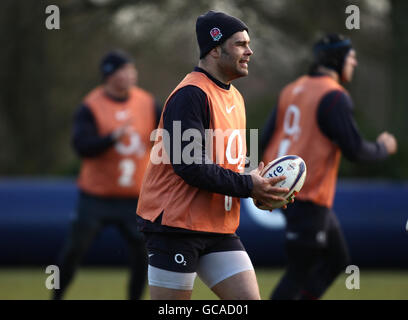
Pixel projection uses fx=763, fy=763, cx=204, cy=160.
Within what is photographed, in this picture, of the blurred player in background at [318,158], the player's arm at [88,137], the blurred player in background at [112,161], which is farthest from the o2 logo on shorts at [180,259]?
the player's arm at [88,137]

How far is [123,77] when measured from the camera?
311 inches

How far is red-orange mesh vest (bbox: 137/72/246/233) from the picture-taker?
4.36m

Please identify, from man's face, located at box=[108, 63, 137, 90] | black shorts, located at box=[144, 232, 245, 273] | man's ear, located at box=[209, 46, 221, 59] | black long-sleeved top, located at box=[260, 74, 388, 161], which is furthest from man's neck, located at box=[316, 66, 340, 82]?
black shorts, located at box=[144, 232, 245, 273]

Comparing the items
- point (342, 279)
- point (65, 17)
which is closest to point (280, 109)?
point (342, 279)

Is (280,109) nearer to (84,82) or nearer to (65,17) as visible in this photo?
(65,17)

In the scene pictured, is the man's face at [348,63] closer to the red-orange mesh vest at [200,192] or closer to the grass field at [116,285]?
the red-orange mesh vest at [200,192]

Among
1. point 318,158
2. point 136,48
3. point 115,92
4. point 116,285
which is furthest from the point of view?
point 136,48

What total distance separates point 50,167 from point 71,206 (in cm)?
629

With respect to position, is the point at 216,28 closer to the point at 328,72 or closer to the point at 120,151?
the point at 328,72

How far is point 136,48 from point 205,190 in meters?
13.0

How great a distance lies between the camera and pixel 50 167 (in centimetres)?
1670

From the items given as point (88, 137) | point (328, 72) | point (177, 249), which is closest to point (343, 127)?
point (328, 72)

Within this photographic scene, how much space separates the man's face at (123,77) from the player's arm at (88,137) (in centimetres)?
42
